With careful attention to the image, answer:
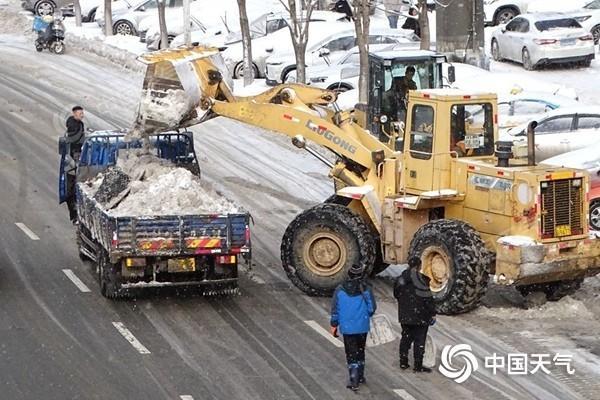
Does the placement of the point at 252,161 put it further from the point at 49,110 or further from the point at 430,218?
Result: the point at 430,218

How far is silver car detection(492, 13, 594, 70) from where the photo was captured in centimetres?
3566

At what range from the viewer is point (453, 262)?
639 inches

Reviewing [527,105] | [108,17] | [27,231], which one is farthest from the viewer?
[108,17]

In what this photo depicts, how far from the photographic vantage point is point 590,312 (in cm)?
1702

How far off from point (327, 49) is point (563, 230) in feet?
65.6

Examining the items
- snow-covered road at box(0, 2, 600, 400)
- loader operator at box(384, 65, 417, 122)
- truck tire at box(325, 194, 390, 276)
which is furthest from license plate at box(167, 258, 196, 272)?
loader operator at box(384, 65, 417, 122)

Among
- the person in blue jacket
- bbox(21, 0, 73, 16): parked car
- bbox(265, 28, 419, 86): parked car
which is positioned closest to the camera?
the person in blue jacket

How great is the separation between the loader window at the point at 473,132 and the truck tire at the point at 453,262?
106 cm

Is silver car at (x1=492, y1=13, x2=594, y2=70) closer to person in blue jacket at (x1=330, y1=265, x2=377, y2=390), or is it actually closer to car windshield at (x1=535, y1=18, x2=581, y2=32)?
car windshield at (x1=535, y1=18, x2=581, y2=32)

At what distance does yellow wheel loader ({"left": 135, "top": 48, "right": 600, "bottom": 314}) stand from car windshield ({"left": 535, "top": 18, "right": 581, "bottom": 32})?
18.0 meters

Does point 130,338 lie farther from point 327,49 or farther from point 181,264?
point 327,49

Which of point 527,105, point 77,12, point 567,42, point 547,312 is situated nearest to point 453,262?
point 547,312

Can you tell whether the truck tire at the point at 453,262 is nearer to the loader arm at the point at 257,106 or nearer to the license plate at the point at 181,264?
the loader arm at the point at 257,106

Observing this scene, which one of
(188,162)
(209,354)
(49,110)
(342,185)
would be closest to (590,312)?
(342,185)
